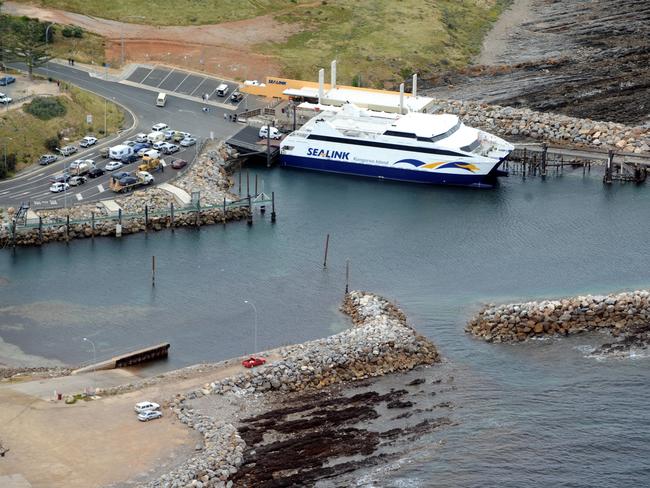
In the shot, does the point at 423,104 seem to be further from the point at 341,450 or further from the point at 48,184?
the point at 341,450

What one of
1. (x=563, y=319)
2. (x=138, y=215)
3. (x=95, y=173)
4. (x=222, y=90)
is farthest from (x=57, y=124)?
(x=563, y=319)

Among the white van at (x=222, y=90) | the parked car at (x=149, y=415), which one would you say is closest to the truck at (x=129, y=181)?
the white van at (x=222, y=90)

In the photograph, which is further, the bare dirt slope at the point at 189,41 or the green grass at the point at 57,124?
the bare dirt slope at the point at 189,41

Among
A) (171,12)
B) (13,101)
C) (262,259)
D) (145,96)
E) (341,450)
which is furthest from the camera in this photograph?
(171,12)

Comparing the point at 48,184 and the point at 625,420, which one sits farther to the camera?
the point at 48,184

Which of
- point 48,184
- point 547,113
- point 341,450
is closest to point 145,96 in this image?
point 48,184

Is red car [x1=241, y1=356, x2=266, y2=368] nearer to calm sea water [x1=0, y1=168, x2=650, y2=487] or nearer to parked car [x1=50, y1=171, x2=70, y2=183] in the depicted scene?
calm sea water [x1=0, y1=168, x2=650, y2=487]

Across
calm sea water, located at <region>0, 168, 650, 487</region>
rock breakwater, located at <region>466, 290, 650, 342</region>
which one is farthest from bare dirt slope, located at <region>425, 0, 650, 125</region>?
rock breakwater, located at <region>466, 290, 650, 342</region>

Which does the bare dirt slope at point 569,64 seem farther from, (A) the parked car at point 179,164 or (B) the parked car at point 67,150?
(B) the parked car at point 67,150
